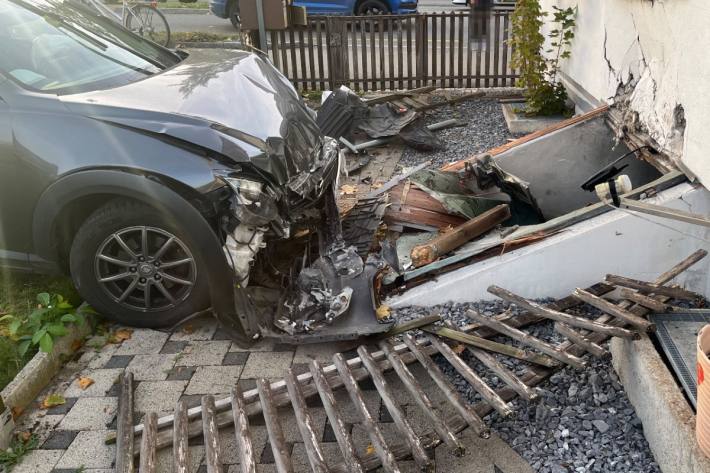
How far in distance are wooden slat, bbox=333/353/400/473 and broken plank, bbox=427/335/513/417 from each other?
0.53 meters

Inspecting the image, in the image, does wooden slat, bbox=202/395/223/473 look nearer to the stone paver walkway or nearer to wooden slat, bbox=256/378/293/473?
the stone paver walkway

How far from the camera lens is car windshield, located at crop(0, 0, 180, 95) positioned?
12.7ft

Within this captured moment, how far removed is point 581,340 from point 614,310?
0.29 meters

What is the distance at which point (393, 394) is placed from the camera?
321cm

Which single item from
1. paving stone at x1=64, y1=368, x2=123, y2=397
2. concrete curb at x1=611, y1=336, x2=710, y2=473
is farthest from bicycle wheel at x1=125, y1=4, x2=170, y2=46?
concrete curb at x1=611, y1=336, x2=710, y2=473

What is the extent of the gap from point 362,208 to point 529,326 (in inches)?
73.5

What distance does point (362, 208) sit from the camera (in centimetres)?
506

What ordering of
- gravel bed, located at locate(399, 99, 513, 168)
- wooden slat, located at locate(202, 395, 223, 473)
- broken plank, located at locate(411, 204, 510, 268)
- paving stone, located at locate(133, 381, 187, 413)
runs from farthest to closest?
gravel bed, located at locate(399, 99, 513, 168), broken plank, located at locate(411, 204, 510, 268), paving stone, located at locate(133, 381, 187, 413), wooden slat, located at locate(202, 395, 223, 473)

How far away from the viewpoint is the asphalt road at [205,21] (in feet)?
53.8

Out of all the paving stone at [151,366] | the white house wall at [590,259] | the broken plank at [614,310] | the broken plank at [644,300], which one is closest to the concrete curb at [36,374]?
the paving stone at [151,366]

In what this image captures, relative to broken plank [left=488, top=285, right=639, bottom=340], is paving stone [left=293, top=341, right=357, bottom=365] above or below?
below

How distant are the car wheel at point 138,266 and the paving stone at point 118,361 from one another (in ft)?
0.84

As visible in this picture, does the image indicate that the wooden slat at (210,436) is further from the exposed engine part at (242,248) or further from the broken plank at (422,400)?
the broken plank at (422,400)

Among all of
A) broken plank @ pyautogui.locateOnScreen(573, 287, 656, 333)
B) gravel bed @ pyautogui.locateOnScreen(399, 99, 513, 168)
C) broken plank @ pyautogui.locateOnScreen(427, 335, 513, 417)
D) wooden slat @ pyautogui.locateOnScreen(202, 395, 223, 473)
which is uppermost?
gravel bed @ pyautogui.locateOnScreen(399, 99, 513, 168)
